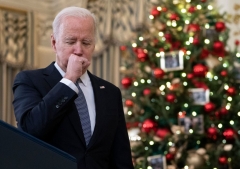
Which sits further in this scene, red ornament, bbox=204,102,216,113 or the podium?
red ornament, bbox=204,102,216,113

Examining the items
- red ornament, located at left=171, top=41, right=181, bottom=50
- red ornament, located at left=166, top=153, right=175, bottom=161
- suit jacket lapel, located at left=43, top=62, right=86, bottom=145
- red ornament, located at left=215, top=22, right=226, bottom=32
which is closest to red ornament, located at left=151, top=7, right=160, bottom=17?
red ornament, located at left=171, top=41, right=181, bottom=50

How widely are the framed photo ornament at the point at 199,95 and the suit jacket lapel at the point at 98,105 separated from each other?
11.2 ft

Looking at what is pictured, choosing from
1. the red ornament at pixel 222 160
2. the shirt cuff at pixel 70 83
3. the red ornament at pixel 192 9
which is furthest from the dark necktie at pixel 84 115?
the red ornament at pixel 192 9

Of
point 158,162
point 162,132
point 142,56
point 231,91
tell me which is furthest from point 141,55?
point 158,162

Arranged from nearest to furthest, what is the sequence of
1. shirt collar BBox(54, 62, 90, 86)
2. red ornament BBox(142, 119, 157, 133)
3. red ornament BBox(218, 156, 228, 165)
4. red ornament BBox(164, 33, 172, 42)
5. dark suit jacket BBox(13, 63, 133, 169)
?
1. dark suit jacket BBox(13, 63, 133, 169)
2. shirt collar BBox(54, 62, 90, 86)
3. red ornament BBox(218, 156, 228, 165)
4. red ornament BBox(142, 119, 157, 133)
5. red ornament BBox(164, 33, 172, 42)

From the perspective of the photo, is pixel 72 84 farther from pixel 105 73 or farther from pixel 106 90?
pixel 105 73

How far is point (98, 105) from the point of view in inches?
71.7

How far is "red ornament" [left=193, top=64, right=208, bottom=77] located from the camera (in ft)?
17.2

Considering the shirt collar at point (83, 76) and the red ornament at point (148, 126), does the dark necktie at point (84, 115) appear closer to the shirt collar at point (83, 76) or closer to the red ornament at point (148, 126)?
the shirt collar at point (83, 76)

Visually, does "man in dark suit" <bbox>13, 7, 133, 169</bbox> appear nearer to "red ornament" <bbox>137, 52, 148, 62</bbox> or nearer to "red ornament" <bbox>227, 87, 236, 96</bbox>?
"red ornament" <bbox>227, 87, 236, 96</bbox>

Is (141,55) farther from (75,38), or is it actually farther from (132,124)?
(75,38)

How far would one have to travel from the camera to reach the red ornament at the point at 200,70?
5.25 m

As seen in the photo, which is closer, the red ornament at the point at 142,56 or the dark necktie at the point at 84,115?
the dark necktie at the point at 84,115

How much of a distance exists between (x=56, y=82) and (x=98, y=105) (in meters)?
0.16
